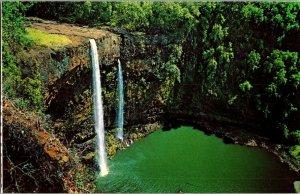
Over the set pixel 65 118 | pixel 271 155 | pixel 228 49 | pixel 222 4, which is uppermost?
pixel 222 4

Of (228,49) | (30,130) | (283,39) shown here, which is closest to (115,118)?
(228,49)

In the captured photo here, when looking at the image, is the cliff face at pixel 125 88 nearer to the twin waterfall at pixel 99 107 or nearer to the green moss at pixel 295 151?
the twin waterfall at pixel 99 107

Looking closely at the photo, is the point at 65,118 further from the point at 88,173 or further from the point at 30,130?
the point at 30,130

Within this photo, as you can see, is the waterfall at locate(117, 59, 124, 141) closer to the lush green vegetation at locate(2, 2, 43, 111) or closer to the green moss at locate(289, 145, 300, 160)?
the lush green vegetation at locate(2, 2, 43, 111)

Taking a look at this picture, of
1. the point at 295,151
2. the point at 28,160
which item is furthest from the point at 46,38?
the point at 295,151

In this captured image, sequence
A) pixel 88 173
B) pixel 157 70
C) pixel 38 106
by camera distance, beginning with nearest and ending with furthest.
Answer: pixel 38 106, pixel 88 173, pixel 157 70
